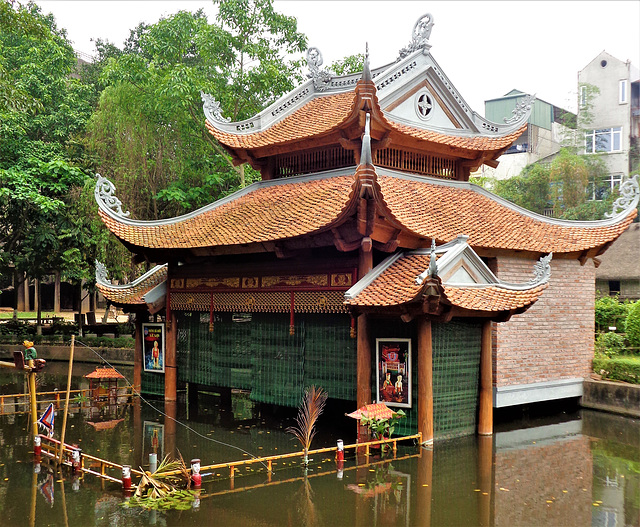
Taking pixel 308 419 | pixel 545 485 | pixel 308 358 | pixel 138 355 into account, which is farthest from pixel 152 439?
pixel 545 485

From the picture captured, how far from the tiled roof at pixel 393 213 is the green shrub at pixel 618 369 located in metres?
3.13

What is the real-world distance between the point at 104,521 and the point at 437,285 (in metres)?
6.31

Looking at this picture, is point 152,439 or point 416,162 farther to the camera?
point 416,162

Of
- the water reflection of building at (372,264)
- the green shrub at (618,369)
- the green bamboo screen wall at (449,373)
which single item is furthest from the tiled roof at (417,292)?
the green shrub at (618,369)

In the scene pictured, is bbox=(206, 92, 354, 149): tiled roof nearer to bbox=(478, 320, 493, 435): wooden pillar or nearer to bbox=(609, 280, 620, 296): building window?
bbox=(478, 320, 493, 435): wooden pillar

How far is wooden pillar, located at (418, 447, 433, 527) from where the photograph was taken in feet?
30.0

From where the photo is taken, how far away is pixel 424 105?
55.7 ft

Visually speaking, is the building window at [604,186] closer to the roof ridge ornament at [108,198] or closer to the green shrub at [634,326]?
the green shrub at [634,326]

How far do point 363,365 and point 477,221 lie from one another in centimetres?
468

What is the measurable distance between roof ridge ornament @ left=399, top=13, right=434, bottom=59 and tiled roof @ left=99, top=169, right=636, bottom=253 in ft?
11.0

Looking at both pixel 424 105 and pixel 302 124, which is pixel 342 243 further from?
pixel 424 105

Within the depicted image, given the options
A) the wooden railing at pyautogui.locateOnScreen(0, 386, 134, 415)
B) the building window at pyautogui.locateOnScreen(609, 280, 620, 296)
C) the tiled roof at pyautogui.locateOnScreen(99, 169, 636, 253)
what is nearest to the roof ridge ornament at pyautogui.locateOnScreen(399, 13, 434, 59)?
the tiled roof at pyautogui.locateOnScreen(99, 169, 636, 253)

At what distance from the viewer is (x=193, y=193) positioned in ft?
93.5

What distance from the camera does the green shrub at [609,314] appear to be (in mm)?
24922
